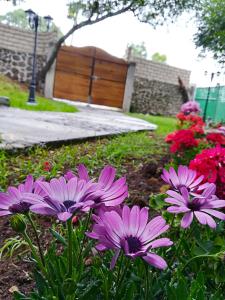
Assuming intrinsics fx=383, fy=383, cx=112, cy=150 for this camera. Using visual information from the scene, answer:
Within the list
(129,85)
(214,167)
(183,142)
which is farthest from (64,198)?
(129,85)

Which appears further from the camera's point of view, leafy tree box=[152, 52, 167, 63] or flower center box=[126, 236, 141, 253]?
leafy tree box=[152, 52, 167, 63]

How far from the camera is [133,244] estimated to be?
63 centimetres

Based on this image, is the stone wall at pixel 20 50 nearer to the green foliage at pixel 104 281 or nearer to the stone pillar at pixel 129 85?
the stone pillar at pixel 129 85

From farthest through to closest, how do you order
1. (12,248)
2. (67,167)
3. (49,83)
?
(49,83)
(67,167)
(12,248)

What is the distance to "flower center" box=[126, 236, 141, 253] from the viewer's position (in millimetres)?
622

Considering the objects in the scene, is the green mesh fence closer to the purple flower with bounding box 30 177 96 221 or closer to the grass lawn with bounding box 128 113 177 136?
the grass lawn with bounding box 128 113 177 136

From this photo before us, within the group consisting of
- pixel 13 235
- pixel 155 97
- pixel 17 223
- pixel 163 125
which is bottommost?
pixel 163 125

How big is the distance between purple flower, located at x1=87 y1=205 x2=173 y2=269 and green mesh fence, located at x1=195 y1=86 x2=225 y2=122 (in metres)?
7.70

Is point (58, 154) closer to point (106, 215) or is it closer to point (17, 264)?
point (17, 264)

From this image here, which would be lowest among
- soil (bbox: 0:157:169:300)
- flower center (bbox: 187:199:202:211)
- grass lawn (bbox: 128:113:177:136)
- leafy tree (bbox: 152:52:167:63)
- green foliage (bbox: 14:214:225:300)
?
grass lawn (bbox: 128:113:177:136)

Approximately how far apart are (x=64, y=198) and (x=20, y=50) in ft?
47.0

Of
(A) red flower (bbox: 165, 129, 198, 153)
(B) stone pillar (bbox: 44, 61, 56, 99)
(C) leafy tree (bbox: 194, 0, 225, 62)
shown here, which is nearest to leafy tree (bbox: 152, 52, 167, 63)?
(B) stone pillar (bbox: 44, 61, 56, 99)

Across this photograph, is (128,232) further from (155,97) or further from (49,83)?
(155,97)

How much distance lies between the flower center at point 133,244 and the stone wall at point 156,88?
1516 centimetres
